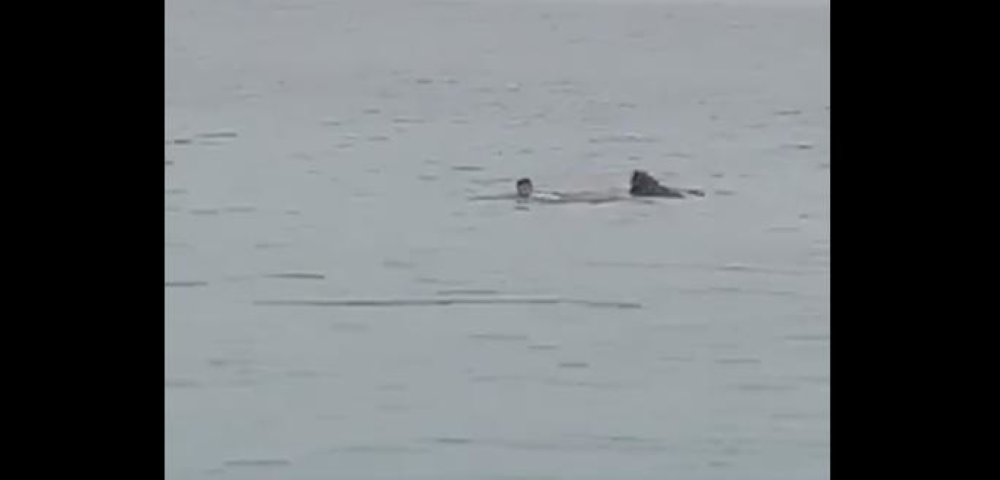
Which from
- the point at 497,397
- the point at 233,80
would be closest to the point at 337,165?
the point at 497,397

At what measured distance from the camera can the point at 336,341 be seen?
7809mm

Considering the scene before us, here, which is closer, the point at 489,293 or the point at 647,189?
the point at 489,293

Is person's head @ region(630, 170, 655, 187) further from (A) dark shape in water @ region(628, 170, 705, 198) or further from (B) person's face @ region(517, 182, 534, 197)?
(B) person's face @ region(517, 182, 534, 197)

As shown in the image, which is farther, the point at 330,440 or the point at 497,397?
the point at 497,397

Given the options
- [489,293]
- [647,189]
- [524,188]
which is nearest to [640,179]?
[647,189]

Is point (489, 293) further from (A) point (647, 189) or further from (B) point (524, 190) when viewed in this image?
(A) point (647, 189)

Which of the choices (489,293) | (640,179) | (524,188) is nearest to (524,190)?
(524,188)

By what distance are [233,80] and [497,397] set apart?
68.5 feet

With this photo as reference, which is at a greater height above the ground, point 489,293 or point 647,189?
point 647,189

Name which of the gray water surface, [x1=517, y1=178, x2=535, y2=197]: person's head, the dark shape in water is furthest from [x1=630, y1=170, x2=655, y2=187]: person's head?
[x1=517, y1=178, x2=535, y2=197]: person's head
